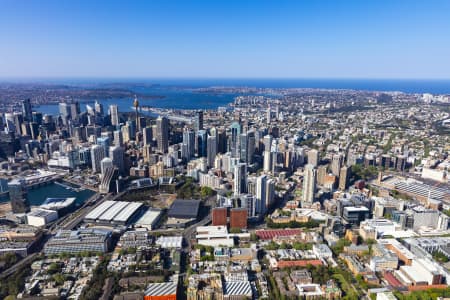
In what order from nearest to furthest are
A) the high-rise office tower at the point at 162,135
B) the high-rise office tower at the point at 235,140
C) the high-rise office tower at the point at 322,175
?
the high-rise office tower at the point at 322,175 < the high-rise office tower at the point at 235,140 < the high-rise office tower at the point at 162,135

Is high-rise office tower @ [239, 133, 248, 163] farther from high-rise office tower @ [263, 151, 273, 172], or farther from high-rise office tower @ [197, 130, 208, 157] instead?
high-rise office tower @ [197, 130, 208, 157]

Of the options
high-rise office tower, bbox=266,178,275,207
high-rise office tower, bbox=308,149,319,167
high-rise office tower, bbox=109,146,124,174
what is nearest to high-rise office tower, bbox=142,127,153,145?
high-rise office tower, bbox=109,146,124,174

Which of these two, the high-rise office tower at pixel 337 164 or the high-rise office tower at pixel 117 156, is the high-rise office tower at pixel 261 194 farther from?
the high-rise office tower at pixel 117 156

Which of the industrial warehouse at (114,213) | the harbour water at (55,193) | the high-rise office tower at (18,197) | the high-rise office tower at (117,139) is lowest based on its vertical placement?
the harbour water at (55,193)

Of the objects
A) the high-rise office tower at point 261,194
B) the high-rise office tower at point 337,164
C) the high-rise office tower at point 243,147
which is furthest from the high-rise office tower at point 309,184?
the high-rise office tower at point 243,147

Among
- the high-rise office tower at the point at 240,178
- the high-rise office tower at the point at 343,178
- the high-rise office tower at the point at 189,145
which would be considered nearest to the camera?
the high-rise office tower at the point at 240,178

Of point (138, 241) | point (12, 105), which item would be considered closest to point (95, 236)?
point (138, 241)
